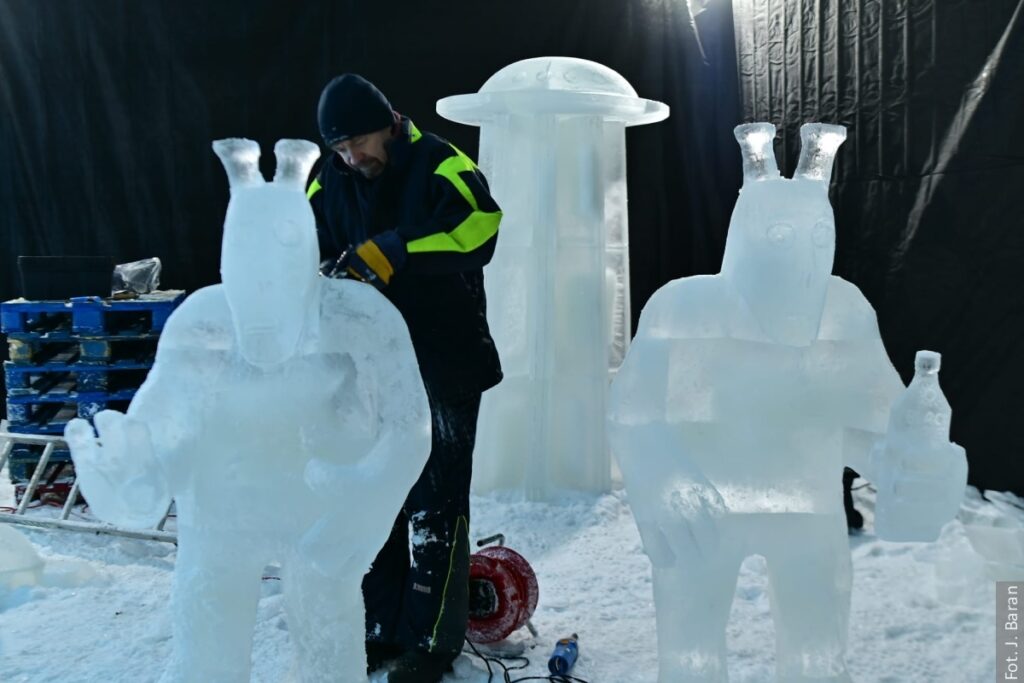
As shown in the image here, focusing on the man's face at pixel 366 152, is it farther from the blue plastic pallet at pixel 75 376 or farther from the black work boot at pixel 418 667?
the blue plastic pallet at pixel 75 376

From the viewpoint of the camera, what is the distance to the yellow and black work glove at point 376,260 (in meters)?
2.10

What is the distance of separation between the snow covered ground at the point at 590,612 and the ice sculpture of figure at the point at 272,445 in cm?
88

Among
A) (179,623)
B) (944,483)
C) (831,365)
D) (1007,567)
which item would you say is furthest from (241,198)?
(1007,567)

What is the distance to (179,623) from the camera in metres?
1.79

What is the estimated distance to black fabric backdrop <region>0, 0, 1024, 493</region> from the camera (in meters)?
4.92

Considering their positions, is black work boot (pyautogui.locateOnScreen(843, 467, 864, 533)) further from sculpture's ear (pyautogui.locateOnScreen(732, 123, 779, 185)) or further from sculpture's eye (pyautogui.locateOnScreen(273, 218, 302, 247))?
sculpture's eye (pyautogui.locateOnScreen(273, 218, 302, 247))

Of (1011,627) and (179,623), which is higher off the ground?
(179,623)

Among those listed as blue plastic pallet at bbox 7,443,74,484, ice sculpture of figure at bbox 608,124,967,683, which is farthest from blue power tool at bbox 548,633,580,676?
blue plastic pallet at bbox 7,443,74,484

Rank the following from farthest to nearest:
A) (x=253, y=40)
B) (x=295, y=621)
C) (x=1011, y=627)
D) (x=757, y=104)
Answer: (x=253, y=40) → (x=757, y=104) → (x=1011, y=627) → (x=295, y=621)

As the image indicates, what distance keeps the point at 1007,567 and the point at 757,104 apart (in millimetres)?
3281

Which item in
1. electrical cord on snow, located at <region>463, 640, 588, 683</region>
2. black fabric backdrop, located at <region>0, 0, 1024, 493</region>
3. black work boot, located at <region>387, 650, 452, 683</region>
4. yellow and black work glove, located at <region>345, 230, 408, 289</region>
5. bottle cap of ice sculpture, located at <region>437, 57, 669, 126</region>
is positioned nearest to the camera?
yellow and black work glove, located at <region>345, 230, 408, 289</region>

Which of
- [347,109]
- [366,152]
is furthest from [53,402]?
[347,109]

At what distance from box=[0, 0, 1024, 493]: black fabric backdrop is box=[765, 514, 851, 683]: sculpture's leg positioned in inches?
124

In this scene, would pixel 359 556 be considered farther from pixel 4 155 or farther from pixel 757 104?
pixel 4 155
